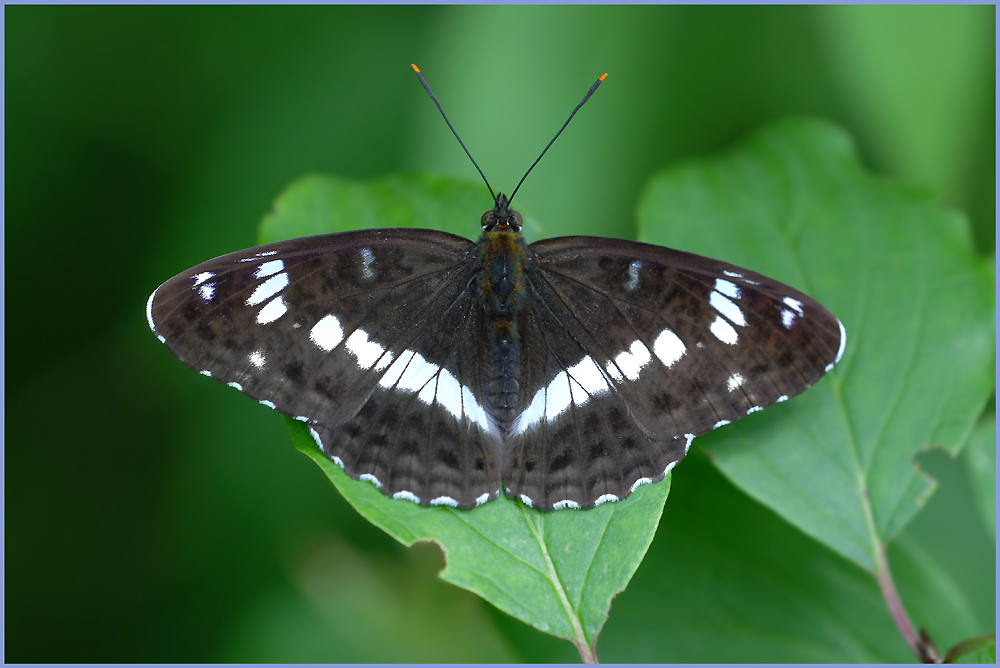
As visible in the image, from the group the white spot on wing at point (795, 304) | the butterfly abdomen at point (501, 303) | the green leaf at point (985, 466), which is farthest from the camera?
the green leaf at point (985, 466)

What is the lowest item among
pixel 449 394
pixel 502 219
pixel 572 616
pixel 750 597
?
pixel 750 597

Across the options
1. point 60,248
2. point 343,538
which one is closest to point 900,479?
point 343,538

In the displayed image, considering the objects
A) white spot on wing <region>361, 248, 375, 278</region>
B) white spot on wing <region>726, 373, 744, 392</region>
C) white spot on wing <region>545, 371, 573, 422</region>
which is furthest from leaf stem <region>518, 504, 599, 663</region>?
white spot on wing <region>361, 248, 375, 278</region>

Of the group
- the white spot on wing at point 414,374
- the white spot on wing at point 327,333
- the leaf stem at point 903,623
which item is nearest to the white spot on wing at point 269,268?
the white spot on wing at point 327,333

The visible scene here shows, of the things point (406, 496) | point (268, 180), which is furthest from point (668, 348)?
point (268, 180)

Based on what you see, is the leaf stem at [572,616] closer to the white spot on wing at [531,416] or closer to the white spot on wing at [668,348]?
the white spot on wing at [531,416]

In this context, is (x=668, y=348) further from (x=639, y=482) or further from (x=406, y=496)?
(x=406, y=496)

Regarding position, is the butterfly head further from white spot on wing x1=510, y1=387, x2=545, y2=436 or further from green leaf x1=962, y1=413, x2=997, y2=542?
green leaf x1=962, y1=413, x2=997, y2=542
